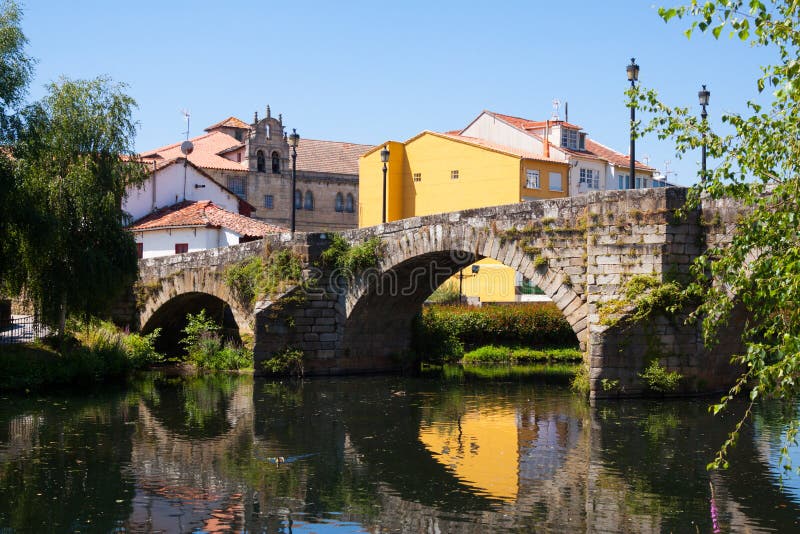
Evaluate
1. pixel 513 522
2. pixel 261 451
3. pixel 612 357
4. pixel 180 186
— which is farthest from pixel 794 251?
pixel 180 186

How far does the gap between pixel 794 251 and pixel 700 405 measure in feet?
33.8

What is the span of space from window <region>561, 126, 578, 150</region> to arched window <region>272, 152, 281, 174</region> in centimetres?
1947

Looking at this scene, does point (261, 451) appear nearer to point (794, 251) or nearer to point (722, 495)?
point (722, 495)

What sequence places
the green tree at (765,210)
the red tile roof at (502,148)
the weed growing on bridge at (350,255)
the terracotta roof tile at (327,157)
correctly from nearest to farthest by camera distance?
the green tree at (765,210), the weed growing on bridge at (350,255), the red tile roof at (502,148), the terracotta roof tile at (327,157)

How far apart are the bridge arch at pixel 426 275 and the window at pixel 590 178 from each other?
2739 centimetres

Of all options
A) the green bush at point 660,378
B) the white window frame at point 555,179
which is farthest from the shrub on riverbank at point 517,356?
the white window frame at point 555,179

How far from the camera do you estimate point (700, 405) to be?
1683 centimetres

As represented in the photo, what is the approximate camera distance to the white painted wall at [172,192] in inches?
1577

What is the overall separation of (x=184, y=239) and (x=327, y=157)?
31.0 metres

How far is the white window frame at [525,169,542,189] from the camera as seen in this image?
48175 mm

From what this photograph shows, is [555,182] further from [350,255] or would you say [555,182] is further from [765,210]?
[765,210]

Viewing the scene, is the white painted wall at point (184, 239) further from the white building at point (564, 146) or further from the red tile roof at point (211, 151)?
the white building at point (564, 146)

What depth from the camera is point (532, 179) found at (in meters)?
48.5

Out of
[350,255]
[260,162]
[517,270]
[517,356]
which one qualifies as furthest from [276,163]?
[517,270]
